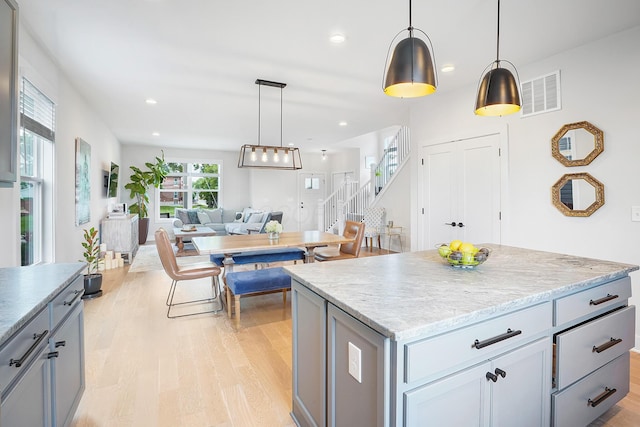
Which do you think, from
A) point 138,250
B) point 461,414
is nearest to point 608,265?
point 461,414

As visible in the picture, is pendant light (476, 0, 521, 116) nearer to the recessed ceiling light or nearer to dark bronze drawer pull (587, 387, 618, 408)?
the recessed ceiling light

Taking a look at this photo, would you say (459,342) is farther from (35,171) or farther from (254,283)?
(35,171)

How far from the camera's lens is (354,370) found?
50.3 inches

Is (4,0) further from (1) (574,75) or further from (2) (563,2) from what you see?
(1) (574,75)

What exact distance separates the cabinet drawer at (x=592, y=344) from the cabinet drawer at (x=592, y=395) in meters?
0.05

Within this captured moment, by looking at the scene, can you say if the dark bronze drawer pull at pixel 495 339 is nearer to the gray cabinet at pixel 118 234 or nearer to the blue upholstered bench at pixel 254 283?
the blue upholstered bench at pixel 254 283

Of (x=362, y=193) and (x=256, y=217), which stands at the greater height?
(x=362, y=193)

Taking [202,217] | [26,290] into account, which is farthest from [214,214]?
[26,290]

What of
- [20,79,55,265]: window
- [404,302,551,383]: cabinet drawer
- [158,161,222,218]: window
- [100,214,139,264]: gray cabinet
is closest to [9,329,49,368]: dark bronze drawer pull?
[404,302,551,383]: cabinet drawer

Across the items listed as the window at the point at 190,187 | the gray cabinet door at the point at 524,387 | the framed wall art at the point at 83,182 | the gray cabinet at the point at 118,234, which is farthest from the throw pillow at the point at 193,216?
the gray cabinet door at the point at 524,387

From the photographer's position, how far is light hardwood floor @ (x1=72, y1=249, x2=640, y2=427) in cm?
194

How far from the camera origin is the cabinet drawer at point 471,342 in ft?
3.60

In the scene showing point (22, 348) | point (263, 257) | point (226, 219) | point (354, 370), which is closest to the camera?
point (22, 348)

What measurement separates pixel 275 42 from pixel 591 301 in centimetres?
307
